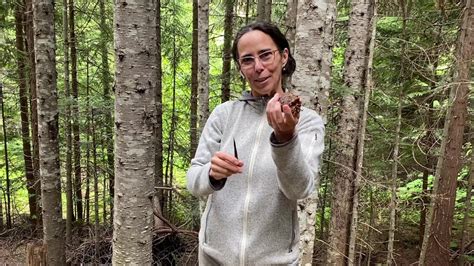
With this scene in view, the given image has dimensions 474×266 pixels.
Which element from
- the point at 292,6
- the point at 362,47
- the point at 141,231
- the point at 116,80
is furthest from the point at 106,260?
the point at 362,47

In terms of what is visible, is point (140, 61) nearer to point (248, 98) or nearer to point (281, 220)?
point (248, 98)

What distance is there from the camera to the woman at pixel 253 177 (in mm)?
1728

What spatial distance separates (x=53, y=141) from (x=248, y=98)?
A: 4753 millimetres

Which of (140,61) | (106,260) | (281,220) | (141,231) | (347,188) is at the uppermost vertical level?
(140,61)

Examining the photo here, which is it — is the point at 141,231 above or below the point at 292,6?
below

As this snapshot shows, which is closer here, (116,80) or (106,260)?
(116,80)

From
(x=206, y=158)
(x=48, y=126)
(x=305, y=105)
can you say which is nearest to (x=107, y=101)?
(x=48, y=126)

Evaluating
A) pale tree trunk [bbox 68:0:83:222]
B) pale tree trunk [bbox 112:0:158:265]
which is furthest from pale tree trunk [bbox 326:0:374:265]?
pale tree trunk [bbox 68:0:83:222]

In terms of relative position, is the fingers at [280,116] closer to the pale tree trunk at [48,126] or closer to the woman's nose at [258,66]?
the woman's nose at [258,66]

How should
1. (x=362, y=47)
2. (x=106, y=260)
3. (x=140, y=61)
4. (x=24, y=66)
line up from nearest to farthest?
(x=140, y=61) < (x=106, y=260) < (x=362, y=47) < (x=24, y=66)

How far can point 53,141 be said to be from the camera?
5836 millimetres

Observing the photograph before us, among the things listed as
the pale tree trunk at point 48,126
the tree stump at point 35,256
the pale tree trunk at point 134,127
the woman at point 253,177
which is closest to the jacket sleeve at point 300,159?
the woman at point 253,177

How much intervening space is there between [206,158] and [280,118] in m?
0.65

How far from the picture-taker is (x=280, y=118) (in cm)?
132
